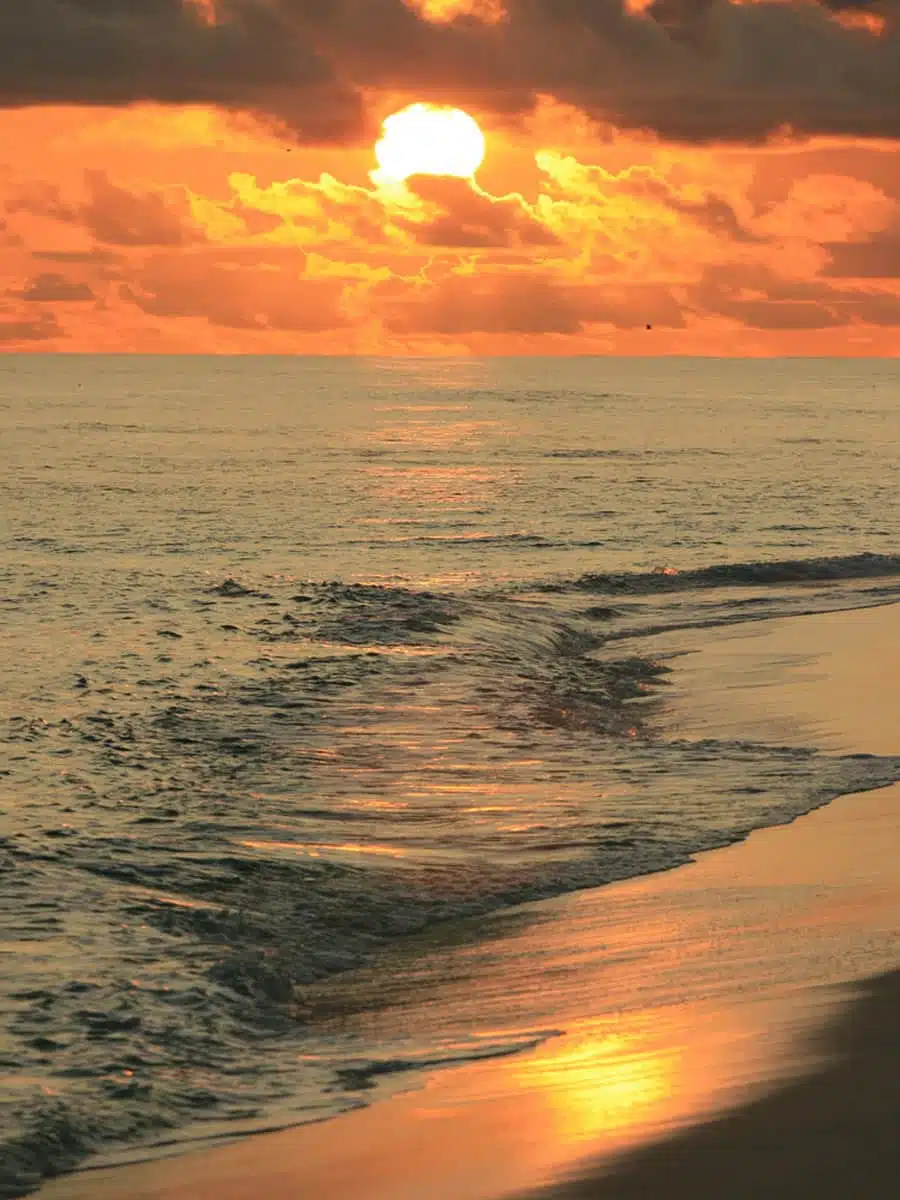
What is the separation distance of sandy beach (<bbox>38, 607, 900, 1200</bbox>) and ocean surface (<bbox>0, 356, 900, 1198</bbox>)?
1.25ft

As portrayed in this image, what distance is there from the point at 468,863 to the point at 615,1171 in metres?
5.71

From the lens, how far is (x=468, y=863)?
1254 cm

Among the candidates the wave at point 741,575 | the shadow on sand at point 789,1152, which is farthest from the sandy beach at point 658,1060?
the wave at point 741,575

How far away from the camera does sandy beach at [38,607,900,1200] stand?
6.94 m

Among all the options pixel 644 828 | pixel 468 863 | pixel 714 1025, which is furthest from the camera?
pixel 644 828

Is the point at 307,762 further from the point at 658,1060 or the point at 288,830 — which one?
Result: the point at 658,1060

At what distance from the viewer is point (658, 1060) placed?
26.8 feet

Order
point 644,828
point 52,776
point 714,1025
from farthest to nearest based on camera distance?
point 52,776 → point 644,828 → point 714,1025

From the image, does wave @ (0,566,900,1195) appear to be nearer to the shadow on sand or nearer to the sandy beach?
the sandy beach

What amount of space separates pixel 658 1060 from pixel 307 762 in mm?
8611

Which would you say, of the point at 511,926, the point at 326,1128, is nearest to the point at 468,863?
the point at 511,926

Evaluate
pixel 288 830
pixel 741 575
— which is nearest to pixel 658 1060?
pixel 288 830

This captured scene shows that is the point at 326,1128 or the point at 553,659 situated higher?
the point at 553,659

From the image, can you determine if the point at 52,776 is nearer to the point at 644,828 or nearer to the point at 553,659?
the point at 644,828
